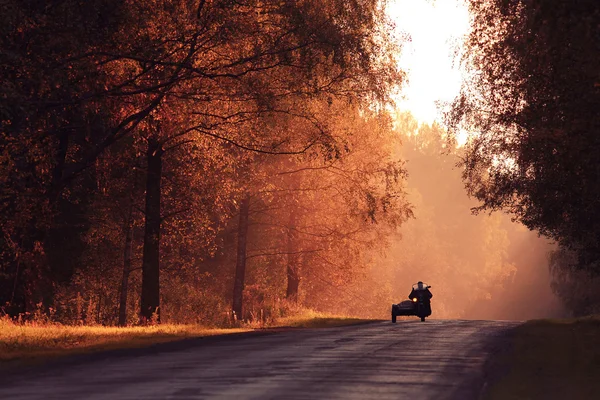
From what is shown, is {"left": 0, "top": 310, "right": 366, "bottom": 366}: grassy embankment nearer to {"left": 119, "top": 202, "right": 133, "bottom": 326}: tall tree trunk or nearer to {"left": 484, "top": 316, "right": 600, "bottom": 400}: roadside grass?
{"left": 119, "top": 202, "right": 133, "bottom": 326}: tall tree trunk

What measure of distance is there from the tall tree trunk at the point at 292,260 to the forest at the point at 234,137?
0.12 m

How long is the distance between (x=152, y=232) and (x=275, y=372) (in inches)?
620

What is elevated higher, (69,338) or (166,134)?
(166,134)

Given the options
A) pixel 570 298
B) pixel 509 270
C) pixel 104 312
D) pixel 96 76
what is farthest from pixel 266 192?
pixel 509 270

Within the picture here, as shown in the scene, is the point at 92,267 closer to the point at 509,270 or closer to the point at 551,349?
the point at 551,349

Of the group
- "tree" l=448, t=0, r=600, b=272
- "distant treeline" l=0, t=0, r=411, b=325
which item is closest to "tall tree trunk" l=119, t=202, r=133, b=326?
"distant treeline" l=0, t=0, r=411, b=325

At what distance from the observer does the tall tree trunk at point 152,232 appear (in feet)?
96.3

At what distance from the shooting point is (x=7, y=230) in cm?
2580

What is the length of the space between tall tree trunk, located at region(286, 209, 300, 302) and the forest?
12cm

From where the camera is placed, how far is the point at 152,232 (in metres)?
29.5

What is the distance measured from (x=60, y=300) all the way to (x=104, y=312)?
320cm

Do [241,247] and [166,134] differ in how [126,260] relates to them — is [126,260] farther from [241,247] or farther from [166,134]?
[241,247]

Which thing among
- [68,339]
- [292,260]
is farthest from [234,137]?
[292,260]

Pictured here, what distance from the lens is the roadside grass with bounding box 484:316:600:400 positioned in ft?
43.7
